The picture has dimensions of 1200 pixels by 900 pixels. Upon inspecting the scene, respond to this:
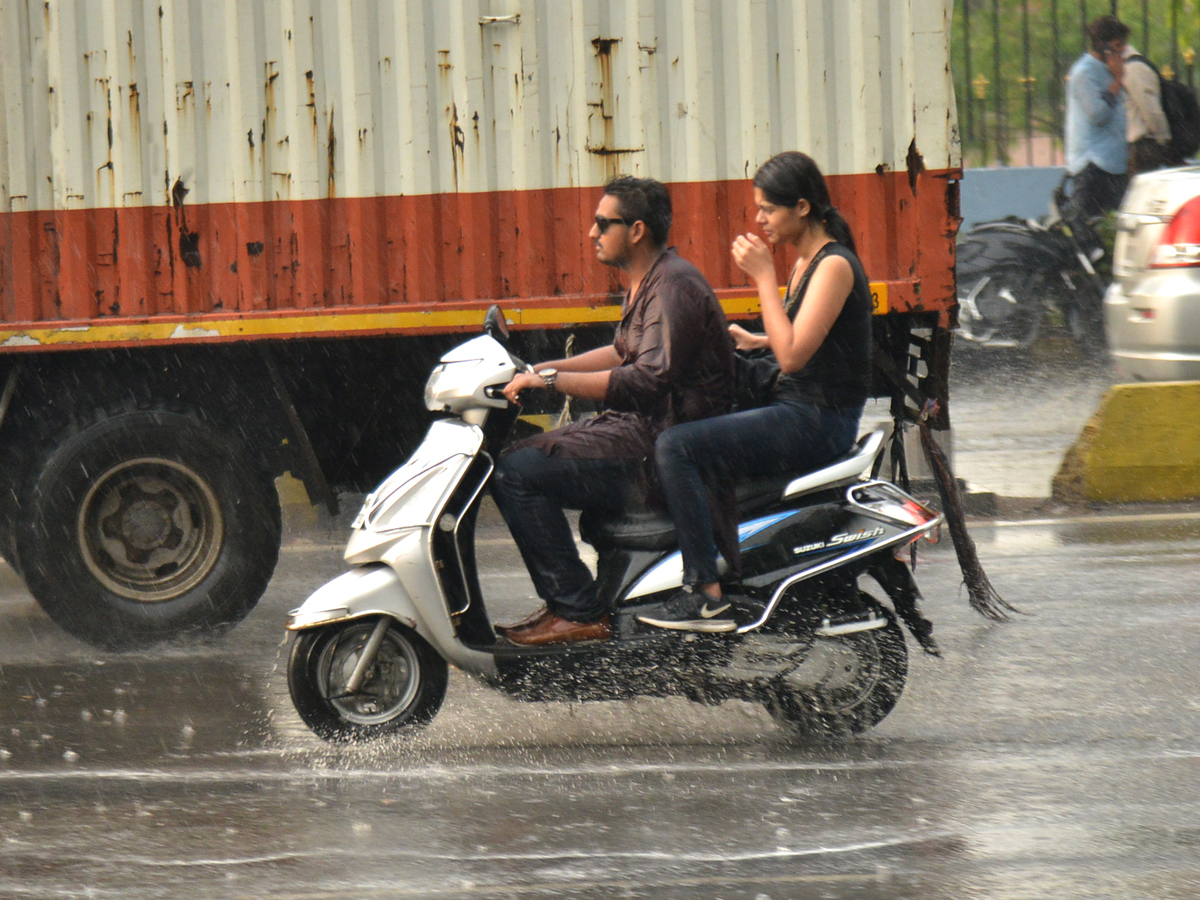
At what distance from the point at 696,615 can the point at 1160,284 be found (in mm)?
5322

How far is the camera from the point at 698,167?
23.1 feet

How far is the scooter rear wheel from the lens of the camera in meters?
5.21

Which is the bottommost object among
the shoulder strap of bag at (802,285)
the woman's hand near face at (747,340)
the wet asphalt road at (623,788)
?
the wet asphalt road at (623,788)

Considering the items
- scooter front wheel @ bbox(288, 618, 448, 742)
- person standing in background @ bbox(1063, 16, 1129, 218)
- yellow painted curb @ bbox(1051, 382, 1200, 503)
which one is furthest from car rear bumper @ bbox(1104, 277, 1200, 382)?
scooter front wheel @ bbox(288, 618, 448, 742)

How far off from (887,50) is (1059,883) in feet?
13.0

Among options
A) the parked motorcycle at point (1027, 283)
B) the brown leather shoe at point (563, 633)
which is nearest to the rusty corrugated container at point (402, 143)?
the brown leather shoe at point (563, 633)

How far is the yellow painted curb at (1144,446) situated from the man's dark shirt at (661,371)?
179 inches

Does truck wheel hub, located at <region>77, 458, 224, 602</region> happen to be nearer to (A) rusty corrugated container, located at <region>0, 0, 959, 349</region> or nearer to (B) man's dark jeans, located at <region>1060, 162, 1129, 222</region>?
(A) rusty corrugated container, located at <region>0, 0, 959, 349</region>

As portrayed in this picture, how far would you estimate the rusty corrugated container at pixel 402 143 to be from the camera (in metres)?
6.90

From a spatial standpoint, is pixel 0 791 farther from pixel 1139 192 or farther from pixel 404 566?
pixel 1139 192

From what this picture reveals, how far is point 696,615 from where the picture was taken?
5109 mm

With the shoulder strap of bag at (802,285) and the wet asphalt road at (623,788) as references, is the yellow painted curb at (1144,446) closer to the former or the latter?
the wet asphalt road at (623,788)

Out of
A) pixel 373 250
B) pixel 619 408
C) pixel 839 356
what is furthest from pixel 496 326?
pixel 373 250

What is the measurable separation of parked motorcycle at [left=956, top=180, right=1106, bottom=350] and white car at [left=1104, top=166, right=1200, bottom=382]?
4125 mm
